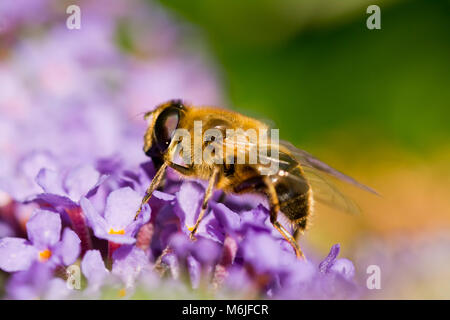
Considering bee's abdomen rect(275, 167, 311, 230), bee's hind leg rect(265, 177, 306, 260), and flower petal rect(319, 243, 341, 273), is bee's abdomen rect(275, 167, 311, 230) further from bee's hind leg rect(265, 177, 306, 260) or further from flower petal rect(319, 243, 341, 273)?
flower petal rect(319, 243, 341, 273)

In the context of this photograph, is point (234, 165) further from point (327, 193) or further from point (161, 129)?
point (327, 193)

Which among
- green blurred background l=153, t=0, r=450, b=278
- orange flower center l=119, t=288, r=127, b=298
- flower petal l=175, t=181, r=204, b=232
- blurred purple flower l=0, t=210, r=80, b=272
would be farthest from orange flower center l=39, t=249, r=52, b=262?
green blurred background l=153, t=0, r=450, b=278

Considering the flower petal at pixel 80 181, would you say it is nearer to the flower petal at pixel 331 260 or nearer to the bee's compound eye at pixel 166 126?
the bee's compound eye at pixel 166 126

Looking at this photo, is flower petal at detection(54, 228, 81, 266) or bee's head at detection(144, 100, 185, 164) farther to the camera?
bee's head at detection(144, 100, 185, 164)

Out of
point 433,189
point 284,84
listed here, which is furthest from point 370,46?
point 433,189

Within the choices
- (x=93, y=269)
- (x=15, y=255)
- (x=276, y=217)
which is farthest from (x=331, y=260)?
(x=15, y=255)

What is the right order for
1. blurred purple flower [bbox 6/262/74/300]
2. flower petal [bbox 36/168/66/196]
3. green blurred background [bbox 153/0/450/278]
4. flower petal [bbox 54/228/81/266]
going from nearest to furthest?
1. blurred purple flower [bbox 6/262/74/300]
2. flower petal [bbox 54/228/81/266]
3. flower petal [bbox 36/168/66/196]
4. green blurred background [bbox 153/0/450/278]

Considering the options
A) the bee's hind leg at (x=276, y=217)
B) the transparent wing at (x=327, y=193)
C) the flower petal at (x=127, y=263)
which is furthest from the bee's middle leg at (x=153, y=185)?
the transparent wing at (x=327, y=193)
